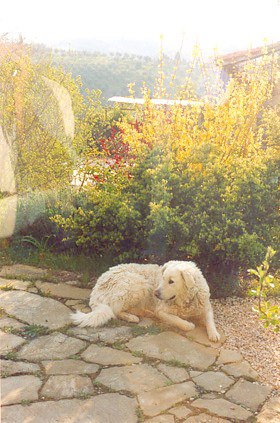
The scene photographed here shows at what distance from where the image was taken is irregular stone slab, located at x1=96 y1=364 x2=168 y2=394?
3729mm

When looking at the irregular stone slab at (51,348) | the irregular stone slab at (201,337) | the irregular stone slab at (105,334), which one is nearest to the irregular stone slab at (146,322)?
the irregular stone slab at (105,334)

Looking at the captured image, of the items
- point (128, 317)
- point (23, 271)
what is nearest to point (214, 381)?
point (128, 317)

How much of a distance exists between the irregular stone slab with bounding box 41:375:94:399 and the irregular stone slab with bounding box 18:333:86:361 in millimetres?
383

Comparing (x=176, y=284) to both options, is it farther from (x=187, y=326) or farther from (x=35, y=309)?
(x=35, y=309)

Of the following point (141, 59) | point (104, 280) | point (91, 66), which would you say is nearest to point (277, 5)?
point (104, 280)

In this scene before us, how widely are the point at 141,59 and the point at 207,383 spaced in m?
39.0

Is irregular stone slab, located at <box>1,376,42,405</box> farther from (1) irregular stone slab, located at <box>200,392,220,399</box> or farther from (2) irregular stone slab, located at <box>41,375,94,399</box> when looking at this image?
(1) irregular stone slab, located at <box>200,392,220,399</box>

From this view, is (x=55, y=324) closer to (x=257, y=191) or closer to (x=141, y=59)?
(x=257, y=191)

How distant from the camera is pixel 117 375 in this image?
3896 millimetres

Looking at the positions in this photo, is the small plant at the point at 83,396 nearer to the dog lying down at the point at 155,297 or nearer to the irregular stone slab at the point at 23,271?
the dog lying down at the point at 155,297

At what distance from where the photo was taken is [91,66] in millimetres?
35344

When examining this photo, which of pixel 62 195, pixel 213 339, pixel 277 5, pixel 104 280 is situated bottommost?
pixel 213 339

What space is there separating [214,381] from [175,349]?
0.56m

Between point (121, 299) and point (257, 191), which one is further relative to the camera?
point (257, 191)
